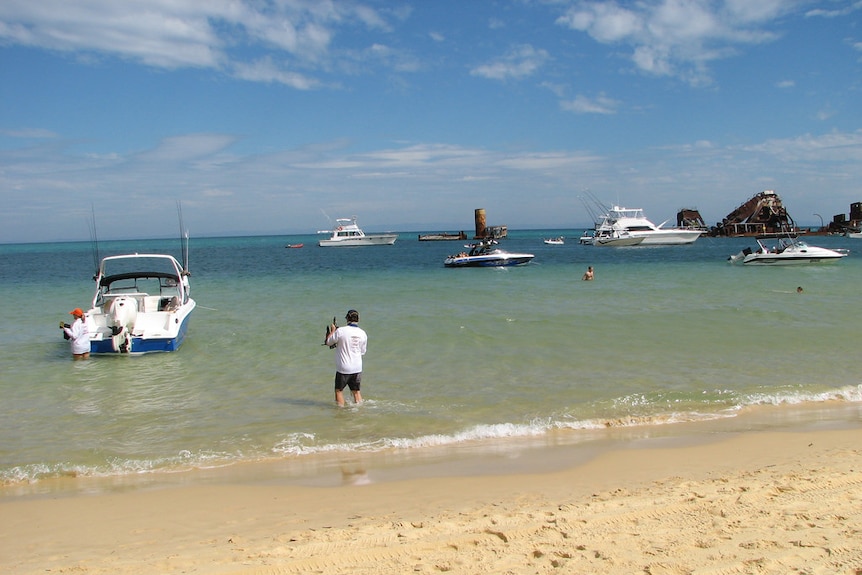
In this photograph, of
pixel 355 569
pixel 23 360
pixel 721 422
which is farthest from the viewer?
pixel 23 360

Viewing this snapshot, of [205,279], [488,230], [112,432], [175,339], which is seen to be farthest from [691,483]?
[488,230]

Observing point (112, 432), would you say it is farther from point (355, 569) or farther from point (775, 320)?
point (775, 320)

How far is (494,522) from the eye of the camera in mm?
5180

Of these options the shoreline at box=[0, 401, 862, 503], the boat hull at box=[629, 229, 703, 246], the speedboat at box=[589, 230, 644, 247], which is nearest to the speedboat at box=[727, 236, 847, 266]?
the boat hull at box=[629, 229, 703, 246]

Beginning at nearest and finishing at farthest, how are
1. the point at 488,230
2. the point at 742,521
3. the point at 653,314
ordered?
the point at 742,521 < the point at 653,314 < the point at 488,230

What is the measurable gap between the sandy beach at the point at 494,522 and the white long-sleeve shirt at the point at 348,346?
2.22 m

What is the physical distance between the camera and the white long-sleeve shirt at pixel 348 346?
29.8 ft

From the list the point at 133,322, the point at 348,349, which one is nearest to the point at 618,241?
the point at 133,322

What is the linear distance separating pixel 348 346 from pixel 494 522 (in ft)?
14.4

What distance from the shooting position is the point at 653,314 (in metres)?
19.1

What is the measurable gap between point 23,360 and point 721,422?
45.7ft

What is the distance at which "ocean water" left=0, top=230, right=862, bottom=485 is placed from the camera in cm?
816

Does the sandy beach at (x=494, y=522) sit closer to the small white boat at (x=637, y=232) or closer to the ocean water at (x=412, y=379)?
the ocean water at (x=412, y=379)

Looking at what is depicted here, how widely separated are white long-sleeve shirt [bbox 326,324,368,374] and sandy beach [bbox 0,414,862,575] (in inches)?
87.5
